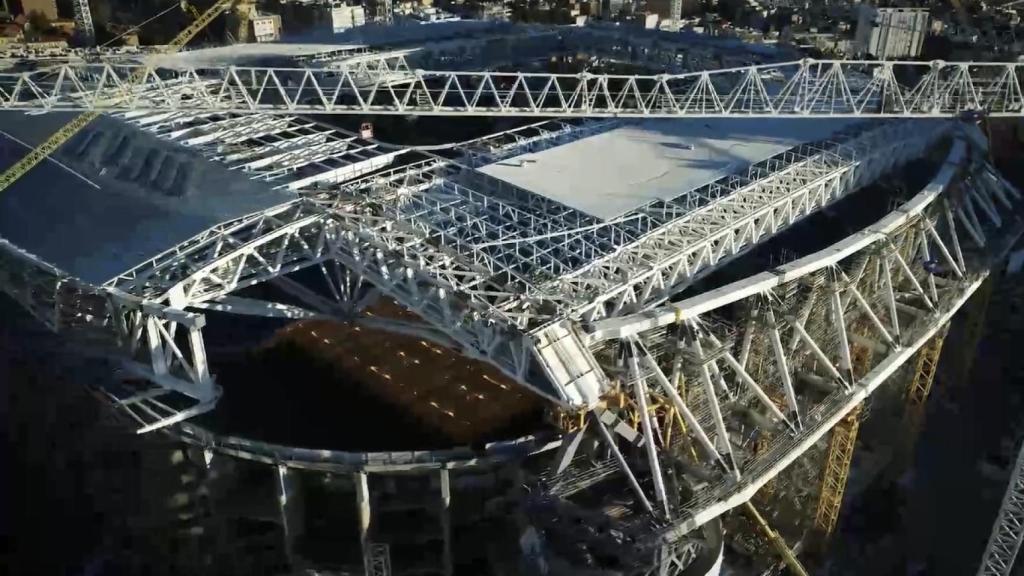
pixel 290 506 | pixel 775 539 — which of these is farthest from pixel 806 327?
pixel 290 506

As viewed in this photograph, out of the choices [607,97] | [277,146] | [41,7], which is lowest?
[277,146]

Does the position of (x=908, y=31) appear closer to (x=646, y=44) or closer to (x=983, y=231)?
(x=646, y=44)

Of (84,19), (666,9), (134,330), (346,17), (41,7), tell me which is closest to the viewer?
(134,330)

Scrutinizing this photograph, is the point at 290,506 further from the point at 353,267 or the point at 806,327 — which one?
the point at 806,327

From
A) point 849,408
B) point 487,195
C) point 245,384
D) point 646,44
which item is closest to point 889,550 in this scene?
point 849,408

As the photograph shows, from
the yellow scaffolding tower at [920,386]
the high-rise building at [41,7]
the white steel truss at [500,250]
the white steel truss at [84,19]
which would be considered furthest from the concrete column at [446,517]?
the high-rise building at [41,7]

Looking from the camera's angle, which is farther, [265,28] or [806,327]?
[265,28]

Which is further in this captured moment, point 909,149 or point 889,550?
point 909,149
